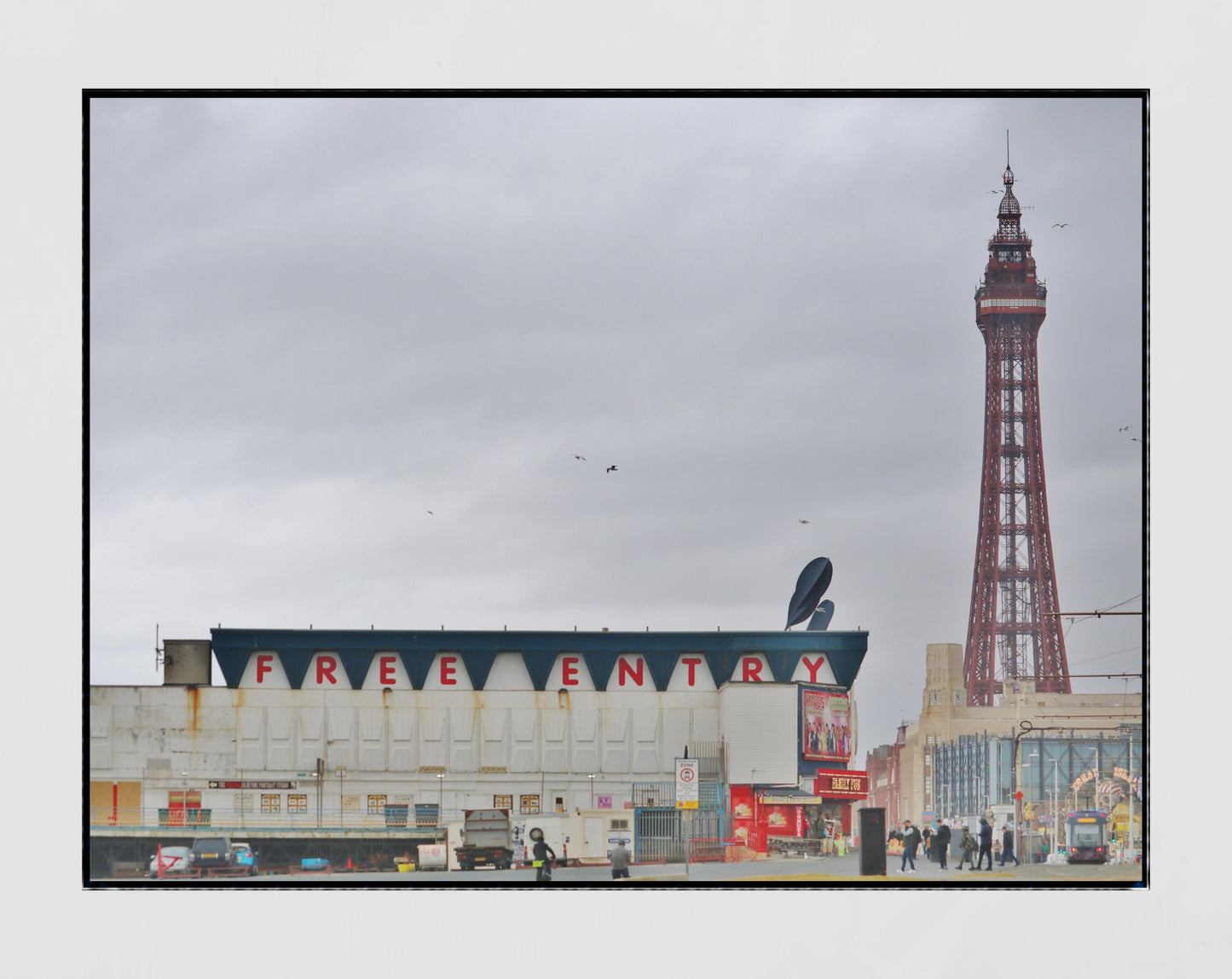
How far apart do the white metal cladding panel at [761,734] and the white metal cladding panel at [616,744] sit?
4517mm

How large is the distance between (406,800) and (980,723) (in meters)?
67.6

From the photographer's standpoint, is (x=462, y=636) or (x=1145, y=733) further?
(x=462, y=636)

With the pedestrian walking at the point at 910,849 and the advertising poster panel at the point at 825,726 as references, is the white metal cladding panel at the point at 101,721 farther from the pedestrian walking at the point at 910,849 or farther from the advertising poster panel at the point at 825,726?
the pedestrian walking at the point at 910,849

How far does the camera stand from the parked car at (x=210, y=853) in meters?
50.5

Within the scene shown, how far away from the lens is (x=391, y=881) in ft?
148

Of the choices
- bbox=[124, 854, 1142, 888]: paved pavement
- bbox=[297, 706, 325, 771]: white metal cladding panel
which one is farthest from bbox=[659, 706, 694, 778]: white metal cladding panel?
bbox=[297, 706, 325, 771]: white metal cladding panel

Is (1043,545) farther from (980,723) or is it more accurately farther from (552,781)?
(552,781)

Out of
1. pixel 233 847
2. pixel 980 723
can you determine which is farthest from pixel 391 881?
pixel 980 723

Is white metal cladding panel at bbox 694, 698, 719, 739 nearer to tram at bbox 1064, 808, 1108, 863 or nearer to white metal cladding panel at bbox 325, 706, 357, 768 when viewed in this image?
white metal cladding panel at bbox 325, 706, 357, 768

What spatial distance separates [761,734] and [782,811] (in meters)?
2.97

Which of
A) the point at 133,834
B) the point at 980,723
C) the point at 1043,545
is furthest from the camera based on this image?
the point at 1043,545

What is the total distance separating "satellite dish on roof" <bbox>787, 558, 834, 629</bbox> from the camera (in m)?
74.4

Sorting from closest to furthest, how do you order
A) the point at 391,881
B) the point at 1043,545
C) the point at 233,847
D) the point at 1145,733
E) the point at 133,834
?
the point at 1145,733, the point at 391,881, the point at 233,847, the point at 133,834, the point at 1043,545

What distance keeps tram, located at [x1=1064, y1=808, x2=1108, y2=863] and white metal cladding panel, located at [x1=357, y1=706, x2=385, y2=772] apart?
27547 millimetres
